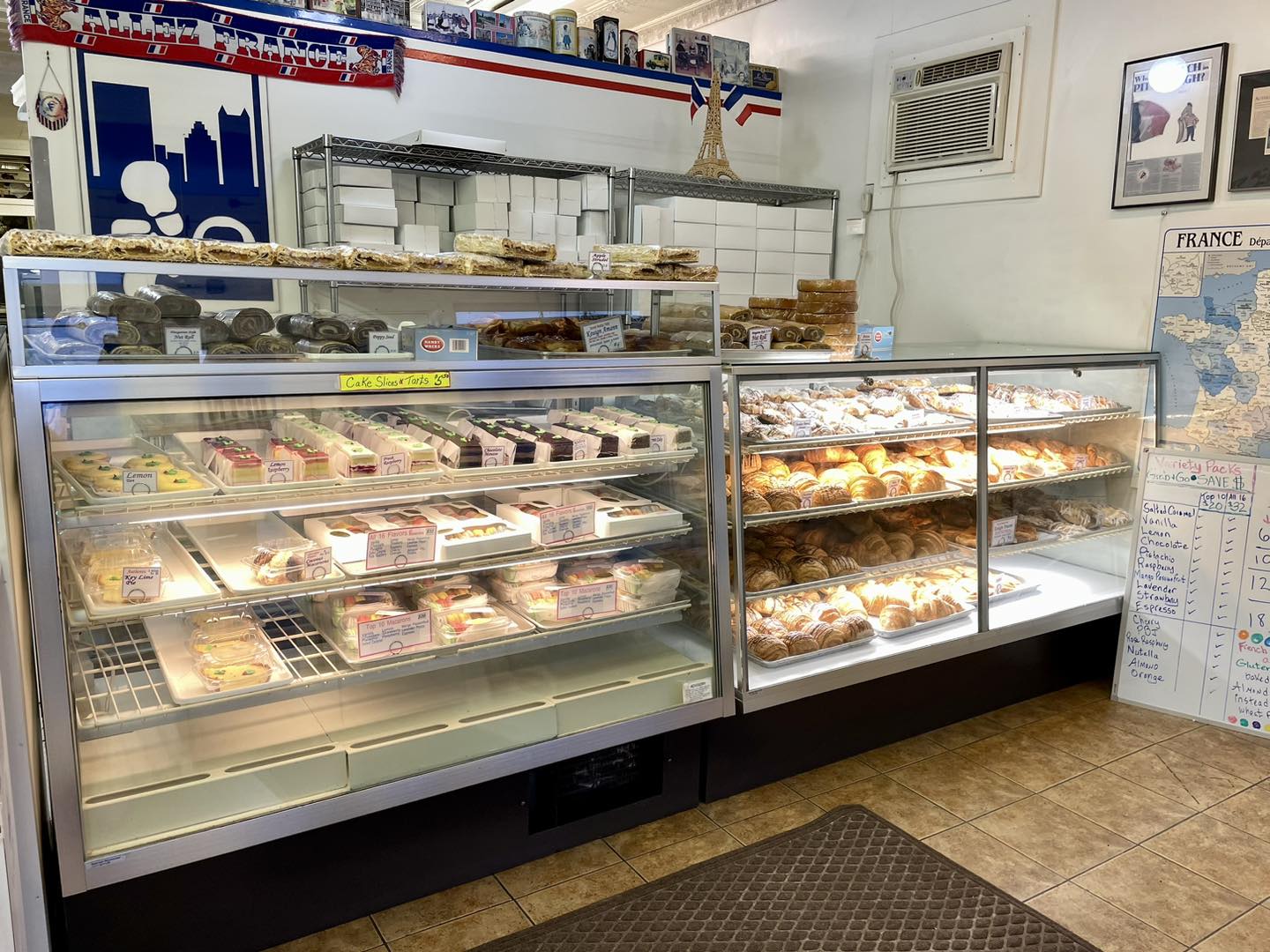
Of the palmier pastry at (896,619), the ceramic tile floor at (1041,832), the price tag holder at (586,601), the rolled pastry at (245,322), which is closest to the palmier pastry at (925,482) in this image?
the palmier pastry at (896,619)

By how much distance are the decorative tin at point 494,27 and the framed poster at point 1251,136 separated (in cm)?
398

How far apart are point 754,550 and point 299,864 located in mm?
2021

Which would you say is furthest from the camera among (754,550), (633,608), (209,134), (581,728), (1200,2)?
(209,134)

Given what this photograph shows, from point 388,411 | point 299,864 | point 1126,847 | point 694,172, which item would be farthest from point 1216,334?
point 299,864

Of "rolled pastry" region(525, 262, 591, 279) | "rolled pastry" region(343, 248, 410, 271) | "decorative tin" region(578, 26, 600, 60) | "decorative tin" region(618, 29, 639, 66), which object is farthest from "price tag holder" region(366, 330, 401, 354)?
"decorative tin" region(618, 29, 639, 66)

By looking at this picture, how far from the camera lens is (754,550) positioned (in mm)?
3766

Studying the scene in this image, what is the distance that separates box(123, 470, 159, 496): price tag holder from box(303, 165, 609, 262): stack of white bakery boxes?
8.82 ft

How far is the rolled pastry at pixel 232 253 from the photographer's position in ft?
7.22

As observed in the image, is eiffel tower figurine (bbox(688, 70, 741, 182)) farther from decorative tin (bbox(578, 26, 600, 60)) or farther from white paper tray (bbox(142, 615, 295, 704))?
white paper tray (bbox(142, 615, 295, 704))

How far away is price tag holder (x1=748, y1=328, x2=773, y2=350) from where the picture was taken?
3555 millimetres

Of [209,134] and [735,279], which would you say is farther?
[735,279]

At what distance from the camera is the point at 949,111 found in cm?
518

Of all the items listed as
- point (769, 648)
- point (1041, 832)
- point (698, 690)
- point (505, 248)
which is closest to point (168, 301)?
point (505, 248)

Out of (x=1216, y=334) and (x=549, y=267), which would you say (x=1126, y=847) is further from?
(x=549, y=267)
